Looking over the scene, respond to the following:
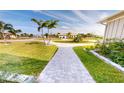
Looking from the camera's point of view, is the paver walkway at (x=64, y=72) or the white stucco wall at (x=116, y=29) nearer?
the paver walkway at (x=64, y=72)

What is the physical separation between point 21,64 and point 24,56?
41cm

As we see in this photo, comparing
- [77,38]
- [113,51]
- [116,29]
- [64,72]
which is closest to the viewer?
[64,72]

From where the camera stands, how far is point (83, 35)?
6.27m

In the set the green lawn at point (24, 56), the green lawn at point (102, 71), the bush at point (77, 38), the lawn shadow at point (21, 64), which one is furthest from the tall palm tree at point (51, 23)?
the green lawn at point (102, 71)

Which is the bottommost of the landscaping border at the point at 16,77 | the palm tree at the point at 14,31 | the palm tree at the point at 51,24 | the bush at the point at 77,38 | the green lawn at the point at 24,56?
the landscaping border at the point at 16,77

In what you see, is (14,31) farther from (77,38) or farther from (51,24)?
(77,38)

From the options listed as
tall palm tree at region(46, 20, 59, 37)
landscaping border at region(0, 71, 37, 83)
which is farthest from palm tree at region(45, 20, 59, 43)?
landscaping border at region(0, 71, 37, 83)

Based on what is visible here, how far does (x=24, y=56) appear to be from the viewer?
598 cm

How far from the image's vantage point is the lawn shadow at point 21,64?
5258 mm

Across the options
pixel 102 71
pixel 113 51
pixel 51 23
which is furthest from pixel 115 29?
pixel 51 23

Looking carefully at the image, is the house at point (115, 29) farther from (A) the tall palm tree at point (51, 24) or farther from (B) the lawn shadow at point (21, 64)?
(B) the lawn shadow at point (21, 64)

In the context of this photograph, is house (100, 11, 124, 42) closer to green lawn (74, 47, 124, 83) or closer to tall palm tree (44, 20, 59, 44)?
green lawn (74, 47, 124, 83)

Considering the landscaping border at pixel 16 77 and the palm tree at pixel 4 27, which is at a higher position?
the palm tree at pixel 4 27

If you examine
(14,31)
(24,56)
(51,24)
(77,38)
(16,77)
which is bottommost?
(16,77)
